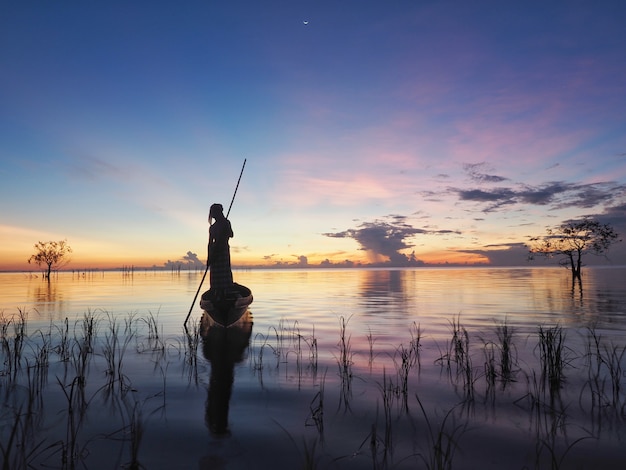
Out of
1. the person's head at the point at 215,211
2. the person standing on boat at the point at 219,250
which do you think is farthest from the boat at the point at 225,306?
the person's head at the point at 215,211

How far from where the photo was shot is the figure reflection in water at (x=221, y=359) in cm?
672

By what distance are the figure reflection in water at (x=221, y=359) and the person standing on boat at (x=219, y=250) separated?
175cm

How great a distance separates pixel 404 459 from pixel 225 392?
4.37 metres

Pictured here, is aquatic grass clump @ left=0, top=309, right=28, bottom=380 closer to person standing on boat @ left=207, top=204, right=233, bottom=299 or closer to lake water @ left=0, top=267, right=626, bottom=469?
lake water @ left=0, top=267, right=626, bottom=469

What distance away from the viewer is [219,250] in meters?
16.8

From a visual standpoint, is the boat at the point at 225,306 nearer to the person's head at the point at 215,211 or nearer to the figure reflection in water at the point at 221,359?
the figure reflection in water at the point at 221,359

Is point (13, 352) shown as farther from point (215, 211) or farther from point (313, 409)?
point (313, 409)

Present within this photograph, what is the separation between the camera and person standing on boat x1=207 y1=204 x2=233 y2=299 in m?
16.4

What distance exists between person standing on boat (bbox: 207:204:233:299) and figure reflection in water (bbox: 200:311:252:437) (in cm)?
175

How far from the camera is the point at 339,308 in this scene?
26.6m

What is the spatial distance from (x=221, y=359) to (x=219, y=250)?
639 centimetres

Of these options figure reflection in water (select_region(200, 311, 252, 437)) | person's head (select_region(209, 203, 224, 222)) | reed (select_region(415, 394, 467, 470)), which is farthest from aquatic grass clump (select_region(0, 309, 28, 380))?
reed (select_region(415, 394, 467, 470))

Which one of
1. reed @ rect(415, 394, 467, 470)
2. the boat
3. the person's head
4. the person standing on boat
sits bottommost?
reed @ rect(415, 394, 467, 470)

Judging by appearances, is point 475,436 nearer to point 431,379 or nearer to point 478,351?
point 431,379
